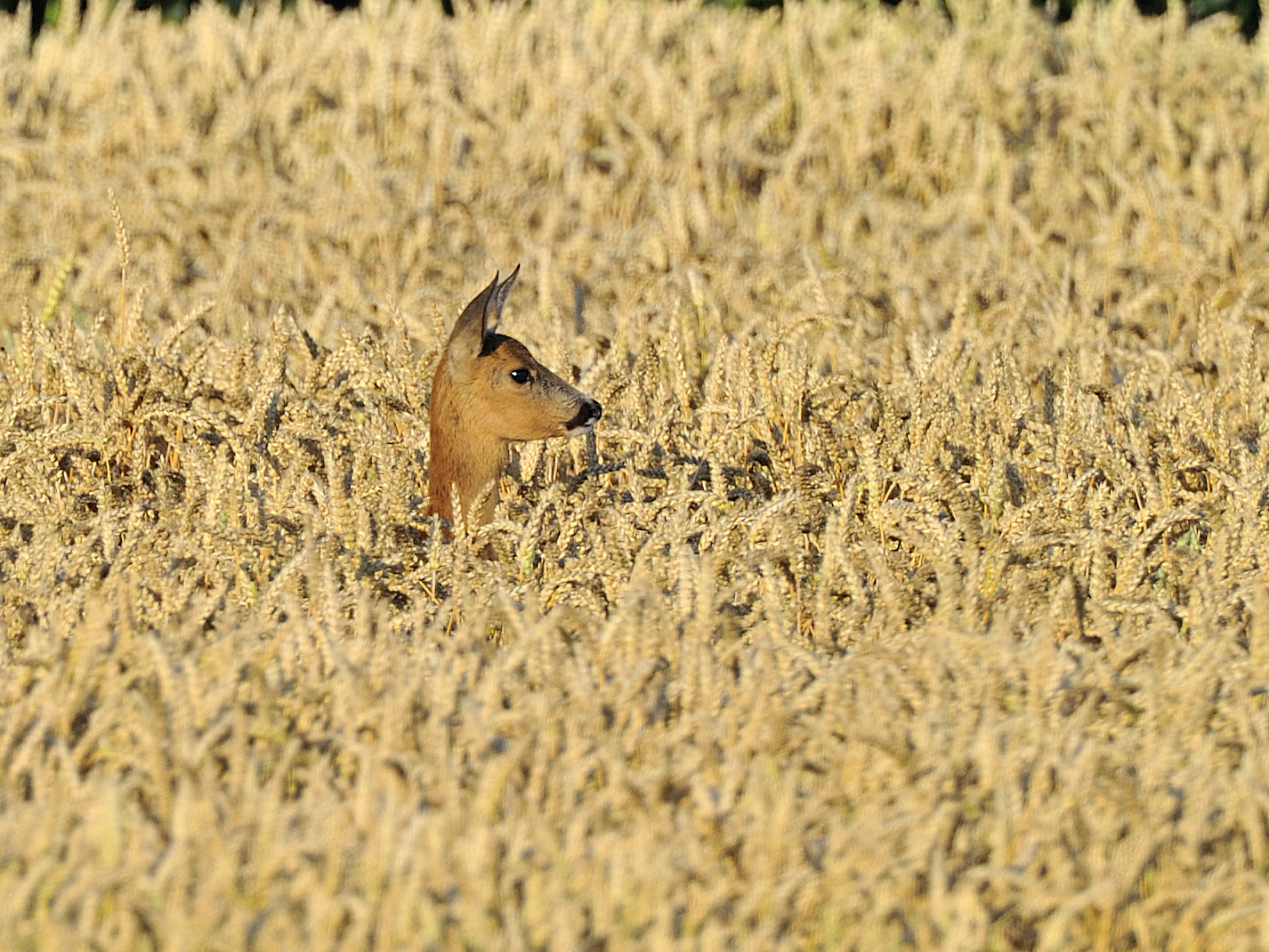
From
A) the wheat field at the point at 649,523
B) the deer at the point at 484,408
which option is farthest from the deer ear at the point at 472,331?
the wheat field at the point at 649,523

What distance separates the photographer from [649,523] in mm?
4219

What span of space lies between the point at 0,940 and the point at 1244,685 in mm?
2055

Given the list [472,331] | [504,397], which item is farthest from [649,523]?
[472,331]

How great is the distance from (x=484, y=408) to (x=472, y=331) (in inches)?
7.1

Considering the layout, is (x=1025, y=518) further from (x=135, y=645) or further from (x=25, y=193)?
(x=25, y=193)

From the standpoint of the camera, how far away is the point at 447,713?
9.91 feet

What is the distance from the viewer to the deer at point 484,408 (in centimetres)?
429

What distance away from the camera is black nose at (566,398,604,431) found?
14.1 feet

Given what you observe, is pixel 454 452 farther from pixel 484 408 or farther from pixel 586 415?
pixel 586 415

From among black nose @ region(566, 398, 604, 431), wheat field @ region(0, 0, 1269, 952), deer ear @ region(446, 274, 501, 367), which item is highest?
deer ear @ region(446, 274, 501, 367)

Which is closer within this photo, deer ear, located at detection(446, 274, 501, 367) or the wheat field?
the wheat field

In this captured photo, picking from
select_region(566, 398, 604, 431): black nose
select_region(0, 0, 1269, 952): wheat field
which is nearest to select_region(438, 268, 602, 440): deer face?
select_region(566, 398, 604, 431): black nose

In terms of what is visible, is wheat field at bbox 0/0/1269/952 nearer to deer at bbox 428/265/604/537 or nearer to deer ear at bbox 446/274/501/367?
deer at bbox 428/265/604/537

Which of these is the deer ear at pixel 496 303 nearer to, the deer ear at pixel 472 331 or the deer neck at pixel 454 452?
the deer ear at pixel 472 331
